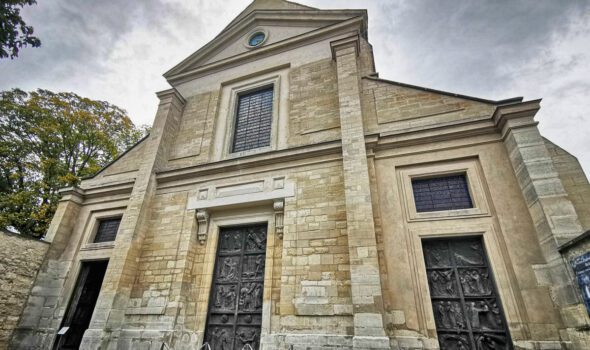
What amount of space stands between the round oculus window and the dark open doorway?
9.37 meters

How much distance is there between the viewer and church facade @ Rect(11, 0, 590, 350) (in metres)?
4.69

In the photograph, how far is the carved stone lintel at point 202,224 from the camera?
7203 millimetres

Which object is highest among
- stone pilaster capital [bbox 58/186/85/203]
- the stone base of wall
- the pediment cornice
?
the pediment cornice

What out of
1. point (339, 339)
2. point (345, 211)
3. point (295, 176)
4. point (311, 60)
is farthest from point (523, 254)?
point (311, 60)

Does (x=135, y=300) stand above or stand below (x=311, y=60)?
below

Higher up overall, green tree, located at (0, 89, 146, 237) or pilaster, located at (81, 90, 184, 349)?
green tree, located at (0, 89, 146, 237)

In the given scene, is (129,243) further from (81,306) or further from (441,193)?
(441,193)

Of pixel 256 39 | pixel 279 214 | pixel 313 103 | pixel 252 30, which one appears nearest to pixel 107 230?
pixel 279 214

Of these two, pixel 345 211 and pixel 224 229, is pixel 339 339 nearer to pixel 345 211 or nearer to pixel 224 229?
pixel 345 211

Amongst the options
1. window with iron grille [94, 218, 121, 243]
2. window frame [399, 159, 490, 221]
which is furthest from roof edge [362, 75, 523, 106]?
window with iron grille [94, 218, 121, 243]

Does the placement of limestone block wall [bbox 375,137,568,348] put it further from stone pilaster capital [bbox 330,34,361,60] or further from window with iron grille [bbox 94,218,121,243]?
window with iron grille [bbox 94,218,121,243]

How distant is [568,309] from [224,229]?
704 centimetres

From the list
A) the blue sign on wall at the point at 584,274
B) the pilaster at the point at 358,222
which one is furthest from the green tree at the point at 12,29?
the blue sign on wall at the point at 584,274

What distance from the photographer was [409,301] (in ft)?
16.2
